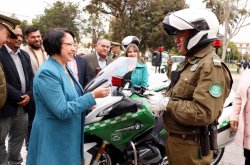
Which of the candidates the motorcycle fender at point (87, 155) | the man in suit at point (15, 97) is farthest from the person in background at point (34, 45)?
the motorcycle fender at point (87, 155)

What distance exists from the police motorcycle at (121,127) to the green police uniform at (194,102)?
63 centimetres

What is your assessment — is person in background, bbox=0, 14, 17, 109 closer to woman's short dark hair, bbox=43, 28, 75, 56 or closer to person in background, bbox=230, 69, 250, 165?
woman's short dark hair, bbox=43, 28, 75, 56

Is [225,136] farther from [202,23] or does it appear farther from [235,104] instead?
[202,23]

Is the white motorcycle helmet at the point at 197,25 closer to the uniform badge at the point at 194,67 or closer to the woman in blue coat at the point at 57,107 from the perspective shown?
the uniform badge at the point at 194,67

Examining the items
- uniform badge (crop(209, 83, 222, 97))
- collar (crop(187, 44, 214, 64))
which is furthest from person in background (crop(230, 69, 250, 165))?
uniform badge (crop(209, 83, 222, 97))

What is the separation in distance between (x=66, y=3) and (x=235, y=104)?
32.7m

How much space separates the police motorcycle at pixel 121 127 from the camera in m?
2.89

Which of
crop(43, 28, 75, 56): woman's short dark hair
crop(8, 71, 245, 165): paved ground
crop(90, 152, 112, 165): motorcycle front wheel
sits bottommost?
crop(8, 71, 245, 165): paved ground

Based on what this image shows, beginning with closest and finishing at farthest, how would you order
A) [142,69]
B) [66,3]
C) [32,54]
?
[32,54] → [142,69] → [66,3]

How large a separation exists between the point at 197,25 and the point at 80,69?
272cm

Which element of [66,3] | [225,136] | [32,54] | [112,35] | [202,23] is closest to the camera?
[202,23]

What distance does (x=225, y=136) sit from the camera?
12.4 ft

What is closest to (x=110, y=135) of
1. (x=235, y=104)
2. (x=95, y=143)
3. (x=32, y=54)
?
(x=95, y=143)

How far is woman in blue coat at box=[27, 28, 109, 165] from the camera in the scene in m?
2.31
